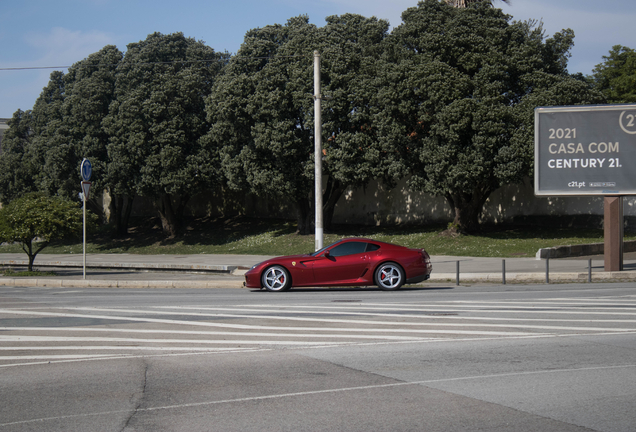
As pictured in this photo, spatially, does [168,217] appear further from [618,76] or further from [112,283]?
[618,76]

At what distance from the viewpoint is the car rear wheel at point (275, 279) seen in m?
15.5

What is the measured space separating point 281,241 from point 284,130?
659cm

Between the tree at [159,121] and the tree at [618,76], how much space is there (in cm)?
2503

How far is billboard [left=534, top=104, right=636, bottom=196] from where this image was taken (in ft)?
63.1

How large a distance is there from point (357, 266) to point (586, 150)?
967 cm

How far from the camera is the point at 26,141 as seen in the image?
155ft

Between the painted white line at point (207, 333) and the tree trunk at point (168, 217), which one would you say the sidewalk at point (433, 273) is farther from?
the tree trunk at point (168, 217)

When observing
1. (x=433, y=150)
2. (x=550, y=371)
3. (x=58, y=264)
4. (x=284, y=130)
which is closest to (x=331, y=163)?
(x=284, y=130)

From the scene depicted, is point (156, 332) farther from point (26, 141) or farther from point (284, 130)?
point (26, 141)

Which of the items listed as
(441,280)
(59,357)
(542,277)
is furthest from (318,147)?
(59,357)

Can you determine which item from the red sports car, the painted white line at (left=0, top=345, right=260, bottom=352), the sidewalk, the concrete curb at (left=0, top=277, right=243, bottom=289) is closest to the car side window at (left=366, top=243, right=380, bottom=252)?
the red sports car

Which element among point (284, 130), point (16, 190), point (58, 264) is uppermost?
point (284, 130)

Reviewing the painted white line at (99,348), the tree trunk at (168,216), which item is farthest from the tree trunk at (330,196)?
the painted white line at (99,348)

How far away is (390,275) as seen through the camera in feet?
50.1
